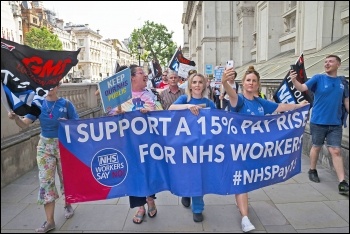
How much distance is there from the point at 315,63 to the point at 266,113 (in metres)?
5.45

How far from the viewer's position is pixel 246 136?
396 cm

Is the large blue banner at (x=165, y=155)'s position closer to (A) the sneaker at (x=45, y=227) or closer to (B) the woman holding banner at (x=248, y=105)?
(B) the woman holding banner at (x=248, y=105)

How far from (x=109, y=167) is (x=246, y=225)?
1.79 meters

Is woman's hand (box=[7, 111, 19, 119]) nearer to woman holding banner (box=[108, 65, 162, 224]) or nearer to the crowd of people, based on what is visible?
the crowd of people

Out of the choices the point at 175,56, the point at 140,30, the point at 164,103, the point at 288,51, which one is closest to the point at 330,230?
the point at 164,103

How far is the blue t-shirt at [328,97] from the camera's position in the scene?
512 cm

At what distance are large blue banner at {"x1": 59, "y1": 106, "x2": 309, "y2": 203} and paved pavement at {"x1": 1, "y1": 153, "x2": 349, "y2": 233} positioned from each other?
43 centimetres

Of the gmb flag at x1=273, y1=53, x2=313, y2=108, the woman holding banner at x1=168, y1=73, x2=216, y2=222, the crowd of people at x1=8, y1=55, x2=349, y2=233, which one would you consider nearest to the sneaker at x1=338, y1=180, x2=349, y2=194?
the crowd of people at x1=8, y1=55, x2=349, y2=233

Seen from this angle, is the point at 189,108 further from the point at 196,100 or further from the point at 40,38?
the point at 40,38

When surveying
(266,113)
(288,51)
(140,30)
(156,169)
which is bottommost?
(156,169)

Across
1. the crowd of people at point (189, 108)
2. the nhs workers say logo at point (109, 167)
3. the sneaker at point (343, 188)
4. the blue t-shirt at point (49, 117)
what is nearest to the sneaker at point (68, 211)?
the crowd of people at point (189, 108)

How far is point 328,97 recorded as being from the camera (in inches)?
202

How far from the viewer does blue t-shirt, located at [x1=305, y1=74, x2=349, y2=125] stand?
16.8ft

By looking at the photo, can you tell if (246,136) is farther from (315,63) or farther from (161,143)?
(315,63)
